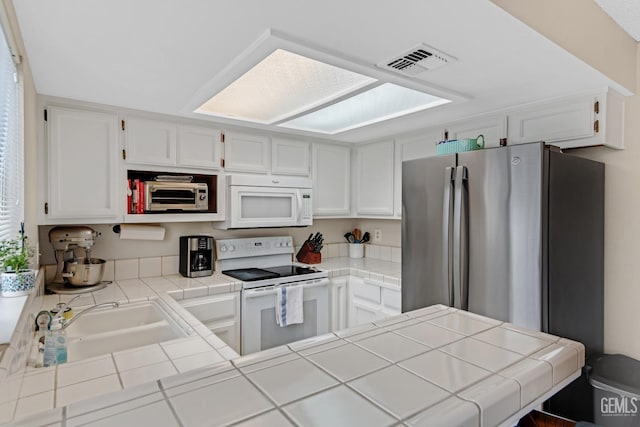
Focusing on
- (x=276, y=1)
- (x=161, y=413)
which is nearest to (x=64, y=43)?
(x=276, y=1)

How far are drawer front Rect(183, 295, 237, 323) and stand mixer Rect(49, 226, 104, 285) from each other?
67 cm

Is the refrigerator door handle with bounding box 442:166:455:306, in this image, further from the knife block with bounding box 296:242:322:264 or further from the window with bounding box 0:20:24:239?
the window with bounding box 0:20:24:239

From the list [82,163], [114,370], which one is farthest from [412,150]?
[114,370]

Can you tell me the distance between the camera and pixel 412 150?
292 cm

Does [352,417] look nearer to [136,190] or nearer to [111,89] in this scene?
[111,89]

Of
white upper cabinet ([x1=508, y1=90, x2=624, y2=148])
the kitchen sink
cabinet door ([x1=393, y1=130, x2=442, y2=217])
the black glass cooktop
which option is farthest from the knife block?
white upper cabinet ([x1=508, y1=90, x2=624, y2=148])

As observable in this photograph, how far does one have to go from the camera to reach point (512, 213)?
5.61ft

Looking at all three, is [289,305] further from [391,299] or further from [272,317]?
[391,299]

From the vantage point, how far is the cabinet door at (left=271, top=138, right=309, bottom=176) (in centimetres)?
299

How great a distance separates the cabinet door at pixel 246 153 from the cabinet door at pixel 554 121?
1.81 m

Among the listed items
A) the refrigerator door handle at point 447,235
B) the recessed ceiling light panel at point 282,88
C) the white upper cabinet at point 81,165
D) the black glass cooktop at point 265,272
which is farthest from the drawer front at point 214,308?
the refrigerator door handle at point 447,235

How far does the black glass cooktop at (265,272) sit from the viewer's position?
2610 millimetres

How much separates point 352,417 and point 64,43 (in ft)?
5.62

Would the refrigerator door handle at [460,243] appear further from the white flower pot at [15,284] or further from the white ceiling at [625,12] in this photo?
the white flower pot at [15,284]
